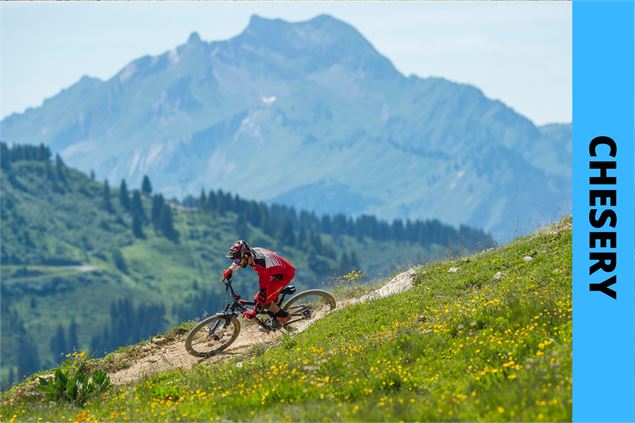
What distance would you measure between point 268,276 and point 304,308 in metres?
1.81

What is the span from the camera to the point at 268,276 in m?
21.8

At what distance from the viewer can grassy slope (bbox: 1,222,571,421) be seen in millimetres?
12938

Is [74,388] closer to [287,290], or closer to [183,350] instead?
[183,350]

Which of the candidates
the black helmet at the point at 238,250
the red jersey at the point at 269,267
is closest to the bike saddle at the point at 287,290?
the red jersey at the point at 269,267

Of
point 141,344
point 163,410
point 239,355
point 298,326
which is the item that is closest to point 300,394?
point 163,410

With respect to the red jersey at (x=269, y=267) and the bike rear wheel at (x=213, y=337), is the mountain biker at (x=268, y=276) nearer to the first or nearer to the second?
the red jersey at (x=269, y=267)

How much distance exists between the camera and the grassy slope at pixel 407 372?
42.4 feet

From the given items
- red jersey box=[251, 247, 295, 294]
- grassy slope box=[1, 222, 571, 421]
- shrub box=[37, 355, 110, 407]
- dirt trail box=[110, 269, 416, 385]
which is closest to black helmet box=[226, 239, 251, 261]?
red jersey box=[251, 247, 295, 294]

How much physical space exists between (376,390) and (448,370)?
128cm

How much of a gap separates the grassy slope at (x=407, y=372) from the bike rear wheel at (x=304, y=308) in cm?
202

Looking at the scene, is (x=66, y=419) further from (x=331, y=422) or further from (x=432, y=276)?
(x=432, y=276)

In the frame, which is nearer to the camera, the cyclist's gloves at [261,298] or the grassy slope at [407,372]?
the grassy slope at [407,372]

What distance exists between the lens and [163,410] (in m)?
15.3

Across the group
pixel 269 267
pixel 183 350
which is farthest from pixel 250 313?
pixel 183 350
